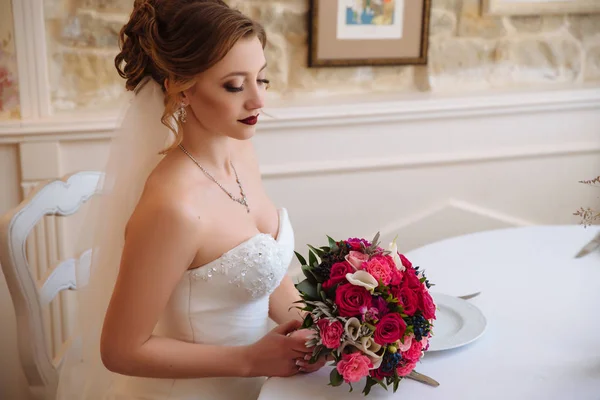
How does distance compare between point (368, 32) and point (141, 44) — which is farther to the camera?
point (368, 32)

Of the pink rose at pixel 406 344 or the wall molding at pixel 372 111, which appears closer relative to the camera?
the pink rose at pixel 406 344

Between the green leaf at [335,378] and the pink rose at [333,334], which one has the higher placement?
the pink rose at [333,334]

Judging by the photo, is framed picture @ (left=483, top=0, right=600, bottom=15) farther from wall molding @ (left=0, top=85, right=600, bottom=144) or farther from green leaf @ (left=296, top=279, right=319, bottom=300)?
green leaf @ (left=296, top=279, right=319, bottom=300)

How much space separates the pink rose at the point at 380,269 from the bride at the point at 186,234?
22cm

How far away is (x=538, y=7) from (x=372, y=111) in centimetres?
84

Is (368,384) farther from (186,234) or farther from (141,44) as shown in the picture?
(141,44)

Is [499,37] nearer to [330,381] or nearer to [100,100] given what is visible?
[100,100]

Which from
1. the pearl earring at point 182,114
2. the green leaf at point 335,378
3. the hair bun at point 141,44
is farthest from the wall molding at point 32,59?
the green leaf at point 335,378

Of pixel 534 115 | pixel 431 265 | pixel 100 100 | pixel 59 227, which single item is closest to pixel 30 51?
pixel 100 100

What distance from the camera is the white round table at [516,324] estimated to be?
1.40m

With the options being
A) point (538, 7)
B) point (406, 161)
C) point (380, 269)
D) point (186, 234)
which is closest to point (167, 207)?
point (186, 234)

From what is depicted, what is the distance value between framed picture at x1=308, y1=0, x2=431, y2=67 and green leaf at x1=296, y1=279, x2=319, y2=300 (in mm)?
1526

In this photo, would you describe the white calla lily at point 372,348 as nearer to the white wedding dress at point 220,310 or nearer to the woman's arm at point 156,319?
the woman's arm at point 156,319

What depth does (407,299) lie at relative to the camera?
4.35 feet
